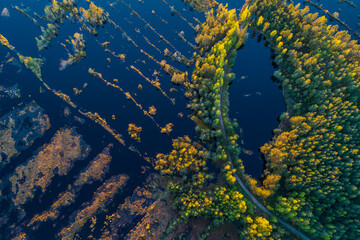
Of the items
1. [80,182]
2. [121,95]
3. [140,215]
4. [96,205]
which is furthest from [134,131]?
[140,215]

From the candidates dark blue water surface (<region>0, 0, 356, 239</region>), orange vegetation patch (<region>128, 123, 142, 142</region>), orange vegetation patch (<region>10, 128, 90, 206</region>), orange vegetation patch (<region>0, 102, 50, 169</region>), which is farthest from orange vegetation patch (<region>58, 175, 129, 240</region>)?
orange vegetation patch (<region>0, 102, 50, 169</region>)

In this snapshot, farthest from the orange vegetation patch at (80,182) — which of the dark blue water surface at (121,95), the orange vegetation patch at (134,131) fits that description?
the orange vegetation patch at (134,131)

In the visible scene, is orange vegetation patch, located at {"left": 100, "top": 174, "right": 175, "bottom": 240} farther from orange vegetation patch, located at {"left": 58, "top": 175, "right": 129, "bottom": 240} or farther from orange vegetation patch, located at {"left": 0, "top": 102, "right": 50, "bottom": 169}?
orange vegetation patch, located at {"left": 0, "top": 102, "right": 50, "bottom": 169}

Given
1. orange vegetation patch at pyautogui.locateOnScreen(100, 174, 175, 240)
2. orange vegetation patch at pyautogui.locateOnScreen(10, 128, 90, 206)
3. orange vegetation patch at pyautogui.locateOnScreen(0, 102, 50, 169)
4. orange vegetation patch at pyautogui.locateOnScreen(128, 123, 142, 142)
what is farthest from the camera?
orange vegetation patch at pyautogui.locateOnScreen(128, 123, 142, 142)

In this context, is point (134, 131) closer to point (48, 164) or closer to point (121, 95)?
point (121, 95)

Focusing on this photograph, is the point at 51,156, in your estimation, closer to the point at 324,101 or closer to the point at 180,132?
the point at 180,132

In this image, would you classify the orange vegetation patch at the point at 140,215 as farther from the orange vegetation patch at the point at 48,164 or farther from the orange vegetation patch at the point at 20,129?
the orange vegetation patch at the point at 20,129
